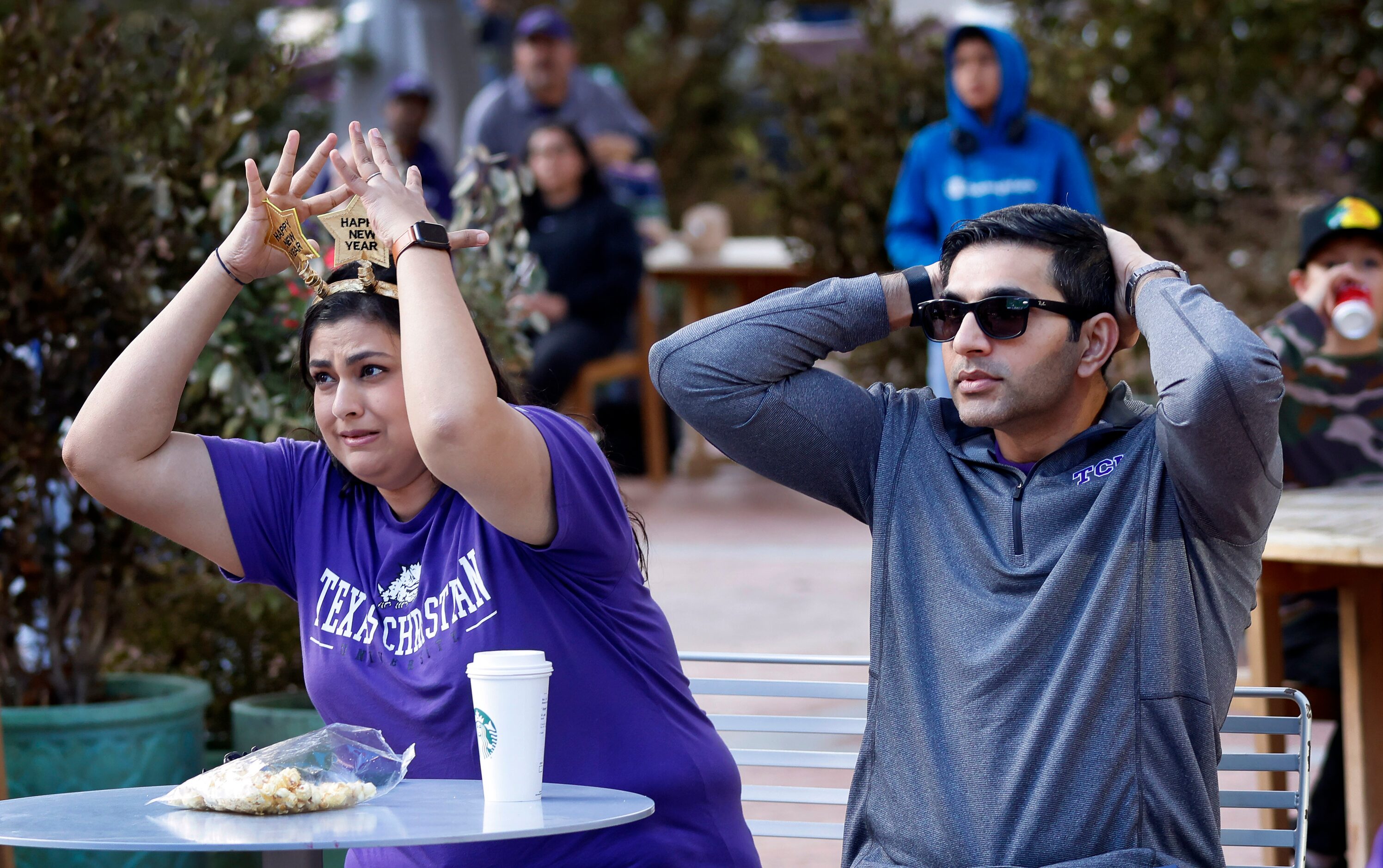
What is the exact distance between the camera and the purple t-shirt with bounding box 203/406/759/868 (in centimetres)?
213

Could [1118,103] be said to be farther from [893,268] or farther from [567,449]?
[567,449]

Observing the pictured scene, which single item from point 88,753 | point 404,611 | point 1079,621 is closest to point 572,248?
point 88,753

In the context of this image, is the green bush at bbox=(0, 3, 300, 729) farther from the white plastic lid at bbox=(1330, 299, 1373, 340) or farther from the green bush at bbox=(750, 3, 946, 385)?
the green bush at bbox=(750, 3, 946, 385)

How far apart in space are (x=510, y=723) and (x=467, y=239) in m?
0.81

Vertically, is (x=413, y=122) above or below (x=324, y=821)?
above

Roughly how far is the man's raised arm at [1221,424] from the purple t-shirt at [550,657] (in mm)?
768

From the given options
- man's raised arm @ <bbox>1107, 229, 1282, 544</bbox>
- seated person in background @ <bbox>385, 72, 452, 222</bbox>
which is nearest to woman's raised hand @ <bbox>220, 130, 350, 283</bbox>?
man's raised arm @ <bbox>1107, 229, 1282, 544</bbox>

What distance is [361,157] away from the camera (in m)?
2.25

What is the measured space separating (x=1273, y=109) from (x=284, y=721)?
7.03 meters

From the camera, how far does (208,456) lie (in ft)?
8.14

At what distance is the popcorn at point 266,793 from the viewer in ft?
5.69

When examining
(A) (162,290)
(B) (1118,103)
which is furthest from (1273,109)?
(A) (162,290)

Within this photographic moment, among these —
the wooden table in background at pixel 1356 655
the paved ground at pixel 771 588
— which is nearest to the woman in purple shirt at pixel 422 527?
the paved ground at pixel 771 588

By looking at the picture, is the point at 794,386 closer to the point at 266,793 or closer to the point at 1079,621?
the point at 1079,621
